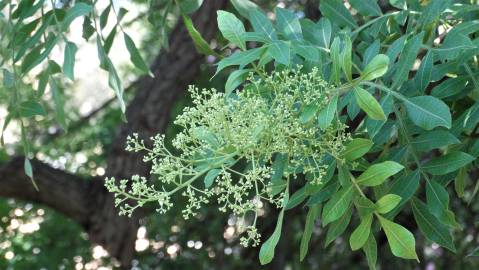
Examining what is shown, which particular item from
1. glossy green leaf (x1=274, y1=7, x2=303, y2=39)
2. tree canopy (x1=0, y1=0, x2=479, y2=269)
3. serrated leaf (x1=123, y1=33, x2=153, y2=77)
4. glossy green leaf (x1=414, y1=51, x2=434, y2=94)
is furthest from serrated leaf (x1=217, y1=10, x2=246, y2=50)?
serrated leaf (x1=123, y1=33, x2=153, y2=77)

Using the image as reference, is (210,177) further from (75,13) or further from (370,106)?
(75,13)

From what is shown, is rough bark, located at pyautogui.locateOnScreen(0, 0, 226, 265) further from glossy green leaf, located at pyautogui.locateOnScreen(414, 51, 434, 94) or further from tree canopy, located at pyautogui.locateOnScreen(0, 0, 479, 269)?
glossy green leaf, located at pyautogui.locateOnScreen(414, 51, 434, 94)

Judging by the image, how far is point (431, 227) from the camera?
1.35 metres

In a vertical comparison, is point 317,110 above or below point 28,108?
above

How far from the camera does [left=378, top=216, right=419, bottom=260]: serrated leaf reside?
1128 millimetres

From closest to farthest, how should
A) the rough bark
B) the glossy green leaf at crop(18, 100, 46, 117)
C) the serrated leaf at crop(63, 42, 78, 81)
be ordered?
the serrated leaf at crop(63, 42, 78, 81), the glossy green leaf at crop(18, 100, 46, 117), the rough bark

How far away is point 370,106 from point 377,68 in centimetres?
5

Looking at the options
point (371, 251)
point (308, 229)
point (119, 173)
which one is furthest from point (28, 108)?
point (119, 173)

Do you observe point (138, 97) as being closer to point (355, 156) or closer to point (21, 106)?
point (21, 106)

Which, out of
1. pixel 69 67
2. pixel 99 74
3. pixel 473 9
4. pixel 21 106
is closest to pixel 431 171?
pixel 473 9

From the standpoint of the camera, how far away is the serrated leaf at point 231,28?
1.24m

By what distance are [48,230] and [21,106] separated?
89.9 inches

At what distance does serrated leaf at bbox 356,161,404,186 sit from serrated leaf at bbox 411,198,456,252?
0.21 metres

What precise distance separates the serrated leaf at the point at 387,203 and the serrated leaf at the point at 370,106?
0.46 feet
